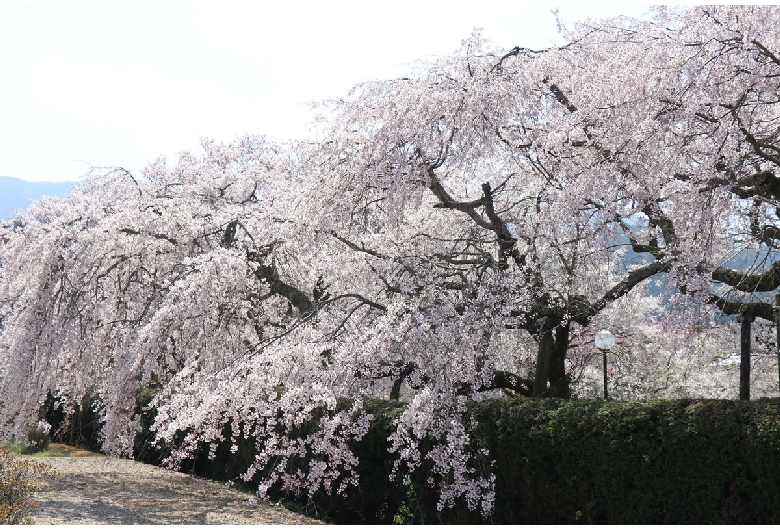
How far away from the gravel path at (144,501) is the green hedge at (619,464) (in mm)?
1642

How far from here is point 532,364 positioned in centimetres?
1005

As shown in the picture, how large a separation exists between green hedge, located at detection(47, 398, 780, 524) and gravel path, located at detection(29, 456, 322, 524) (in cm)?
164

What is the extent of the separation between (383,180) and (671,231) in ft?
8.27

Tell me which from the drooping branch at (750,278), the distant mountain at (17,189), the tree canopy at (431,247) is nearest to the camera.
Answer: the tree canopy at (431,247)

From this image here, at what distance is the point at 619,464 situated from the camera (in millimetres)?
5391

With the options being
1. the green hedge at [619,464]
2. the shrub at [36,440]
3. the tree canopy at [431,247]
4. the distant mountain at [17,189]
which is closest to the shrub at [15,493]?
the tree canopy at [431,247]

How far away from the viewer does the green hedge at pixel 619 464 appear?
15.7 ft

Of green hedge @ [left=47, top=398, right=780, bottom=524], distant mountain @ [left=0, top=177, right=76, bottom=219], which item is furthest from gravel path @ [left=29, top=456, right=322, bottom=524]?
distant mountain @ [left=0, top=177, right=76, bottom=219]

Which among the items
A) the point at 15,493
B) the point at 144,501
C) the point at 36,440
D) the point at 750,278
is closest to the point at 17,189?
the point at 36,440

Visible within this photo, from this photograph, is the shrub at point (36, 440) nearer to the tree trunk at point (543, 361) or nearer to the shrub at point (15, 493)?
the shrub at point (15, 493)

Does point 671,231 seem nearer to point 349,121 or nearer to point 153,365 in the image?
point 349,121

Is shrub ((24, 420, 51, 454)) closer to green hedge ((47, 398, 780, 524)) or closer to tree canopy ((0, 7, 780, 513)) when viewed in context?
tree canopy ((0, 7, 780, 513))

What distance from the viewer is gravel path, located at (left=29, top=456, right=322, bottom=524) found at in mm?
7180

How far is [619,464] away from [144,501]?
17.4ft
